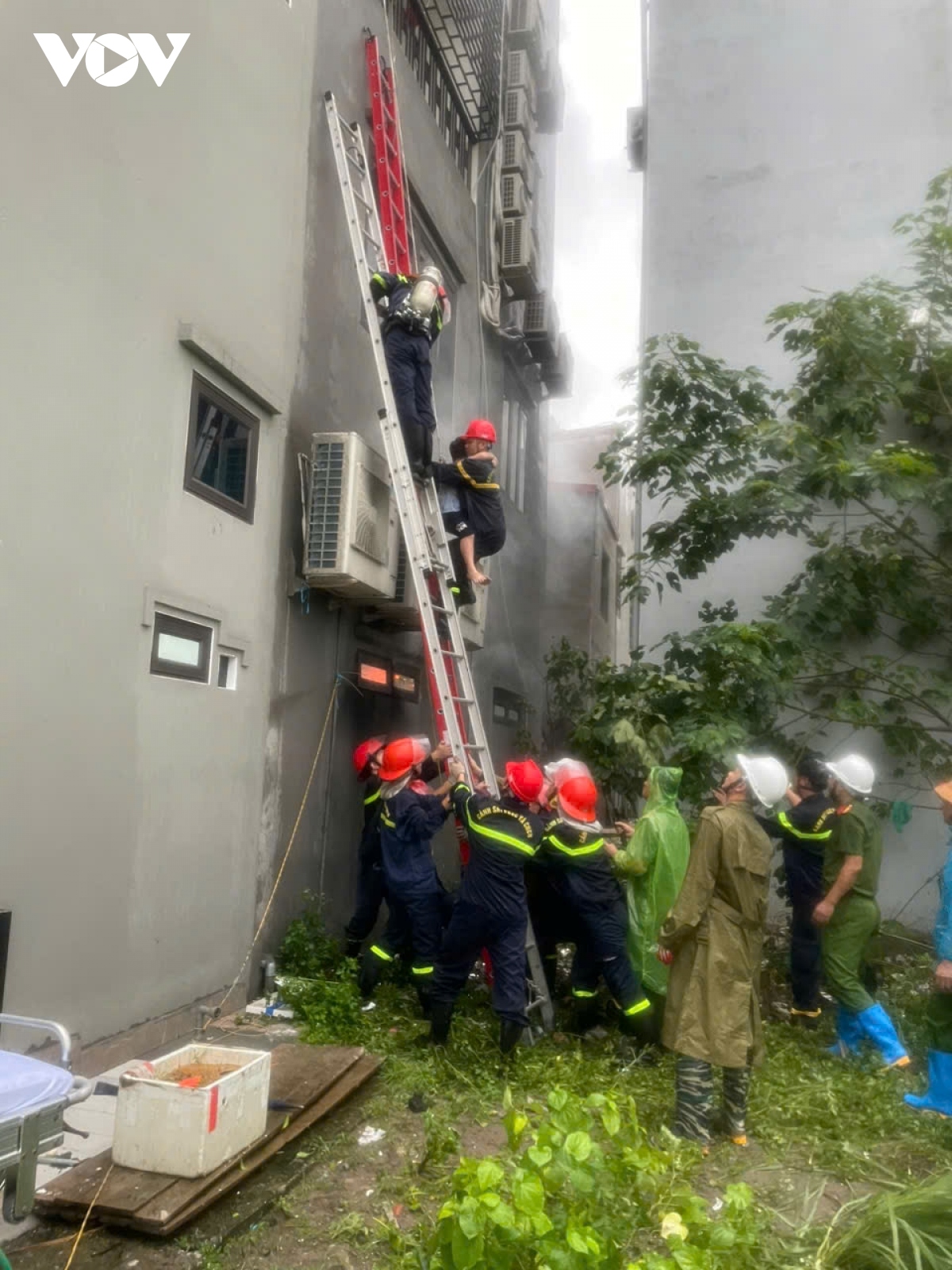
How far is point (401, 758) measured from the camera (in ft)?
19.7

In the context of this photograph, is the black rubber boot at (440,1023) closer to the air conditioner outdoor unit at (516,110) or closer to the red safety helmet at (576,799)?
the red safety helmet at (576,799)

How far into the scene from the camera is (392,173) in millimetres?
8008

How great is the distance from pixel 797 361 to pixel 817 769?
190 inches

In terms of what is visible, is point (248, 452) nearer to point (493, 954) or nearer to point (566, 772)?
point (566, 772)

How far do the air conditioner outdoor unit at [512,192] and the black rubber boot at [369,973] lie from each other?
9.70 meters

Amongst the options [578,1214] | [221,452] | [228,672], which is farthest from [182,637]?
[578,1214]

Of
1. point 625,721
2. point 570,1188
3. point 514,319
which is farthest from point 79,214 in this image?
point 514,319

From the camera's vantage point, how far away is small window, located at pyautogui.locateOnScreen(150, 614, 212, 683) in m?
4.94

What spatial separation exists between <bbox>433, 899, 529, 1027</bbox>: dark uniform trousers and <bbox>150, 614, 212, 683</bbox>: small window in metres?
1.87

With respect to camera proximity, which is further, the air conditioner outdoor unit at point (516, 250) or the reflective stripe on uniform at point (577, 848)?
the air conditioner outdoor unit at point (516, 250)

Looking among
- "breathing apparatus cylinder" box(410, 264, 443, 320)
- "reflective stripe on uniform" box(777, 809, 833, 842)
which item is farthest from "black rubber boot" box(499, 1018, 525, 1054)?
"breathing apparatus cylinder" box(410, 264, 443, 320)

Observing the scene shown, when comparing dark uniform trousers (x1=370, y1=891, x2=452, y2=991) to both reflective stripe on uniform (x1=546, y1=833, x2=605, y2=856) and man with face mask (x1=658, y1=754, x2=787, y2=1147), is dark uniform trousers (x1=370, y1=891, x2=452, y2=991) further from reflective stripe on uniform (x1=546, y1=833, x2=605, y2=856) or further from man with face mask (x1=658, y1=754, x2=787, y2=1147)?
man with face mask (x1=658, y1=754, x2=787, y2=1147)

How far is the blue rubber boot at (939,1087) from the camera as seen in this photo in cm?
466

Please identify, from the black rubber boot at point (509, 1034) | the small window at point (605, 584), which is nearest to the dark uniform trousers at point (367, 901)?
the black rubber boot at point (509, 1034)
